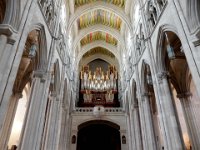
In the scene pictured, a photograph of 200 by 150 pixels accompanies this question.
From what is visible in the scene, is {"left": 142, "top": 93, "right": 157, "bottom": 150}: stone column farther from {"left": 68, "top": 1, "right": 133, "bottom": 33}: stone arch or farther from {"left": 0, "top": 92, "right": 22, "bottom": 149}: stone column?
{"left": 0, "top": 92, "right": 22, "bottom": 149}: stone column

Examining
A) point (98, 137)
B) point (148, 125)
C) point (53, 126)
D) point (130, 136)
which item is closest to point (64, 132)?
point (53, 126)

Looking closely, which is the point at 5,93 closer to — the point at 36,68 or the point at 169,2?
the point at 36,68

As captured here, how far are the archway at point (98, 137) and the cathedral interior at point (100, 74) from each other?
106 millimetres

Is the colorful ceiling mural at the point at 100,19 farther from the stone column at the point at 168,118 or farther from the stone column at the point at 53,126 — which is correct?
the stone column at the point at 168,118

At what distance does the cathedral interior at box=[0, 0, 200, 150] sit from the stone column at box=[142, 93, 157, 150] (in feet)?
0.18

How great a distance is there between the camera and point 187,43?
20.4ft

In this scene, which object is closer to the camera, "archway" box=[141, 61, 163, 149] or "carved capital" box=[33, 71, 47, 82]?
"carved capital" box=[33, 71, 47, 82]

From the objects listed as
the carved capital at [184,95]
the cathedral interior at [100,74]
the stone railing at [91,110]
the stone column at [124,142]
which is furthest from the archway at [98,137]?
the carved capital at [184,95]

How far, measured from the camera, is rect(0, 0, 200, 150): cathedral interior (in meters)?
6.39

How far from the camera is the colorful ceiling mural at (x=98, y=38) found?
21719mm

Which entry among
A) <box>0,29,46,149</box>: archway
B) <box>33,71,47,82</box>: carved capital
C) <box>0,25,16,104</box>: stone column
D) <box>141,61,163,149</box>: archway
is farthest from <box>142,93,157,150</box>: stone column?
<box>0,25,16,104</box>: stone column

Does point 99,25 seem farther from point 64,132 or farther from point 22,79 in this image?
point 64,132

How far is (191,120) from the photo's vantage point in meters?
11.3

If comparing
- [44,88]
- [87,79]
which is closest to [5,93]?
[44,88]
